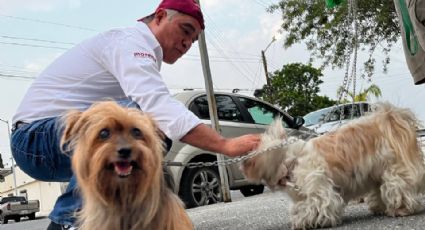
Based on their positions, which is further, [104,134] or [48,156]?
[48,156]

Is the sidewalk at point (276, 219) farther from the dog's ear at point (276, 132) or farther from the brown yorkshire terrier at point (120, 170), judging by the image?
the brown yorkshire terrier at point (120, 170)

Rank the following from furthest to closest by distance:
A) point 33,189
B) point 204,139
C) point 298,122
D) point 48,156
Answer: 1. point 33,189
2. point 298,122
3. point 48,156
4. point 204,139

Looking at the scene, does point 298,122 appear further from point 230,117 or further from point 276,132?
point 276,132

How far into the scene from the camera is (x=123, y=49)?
3176 millimetres

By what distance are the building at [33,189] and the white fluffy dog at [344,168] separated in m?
40.8

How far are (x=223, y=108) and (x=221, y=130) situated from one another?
58 centimetres

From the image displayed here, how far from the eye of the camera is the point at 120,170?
8.33ft

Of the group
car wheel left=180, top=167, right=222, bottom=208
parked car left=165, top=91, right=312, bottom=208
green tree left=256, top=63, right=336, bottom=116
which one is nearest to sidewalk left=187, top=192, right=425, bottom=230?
parked car left=165, top=91, right=312, bottom=208

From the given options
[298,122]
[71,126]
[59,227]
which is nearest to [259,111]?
[298,122]

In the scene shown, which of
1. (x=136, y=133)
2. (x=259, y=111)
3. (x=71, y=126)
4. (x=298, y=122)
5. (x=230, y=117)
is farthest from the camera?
(x=259, y=111)

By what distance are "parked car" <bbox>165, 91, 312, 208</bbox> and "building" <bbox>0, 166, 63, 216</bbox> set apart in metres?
35.6

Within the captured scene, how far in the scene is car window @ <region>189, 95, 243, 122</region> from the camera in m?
9.40

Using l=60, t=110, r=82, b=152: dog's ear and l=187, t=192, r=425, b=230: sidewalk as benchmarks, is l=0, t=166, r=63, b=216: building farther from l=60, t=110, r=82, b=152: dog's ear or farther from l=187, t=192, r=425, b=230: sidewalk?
l=60, t=110, r=82, b=152: dog's ear

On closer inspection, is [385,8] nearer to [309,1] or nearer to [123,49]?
[309,1]
